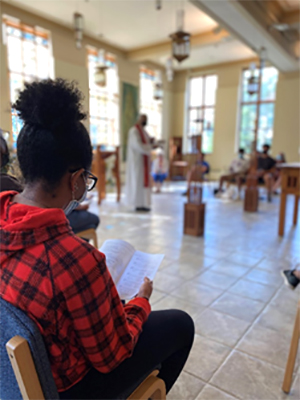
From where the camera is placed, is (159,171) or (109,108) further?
(109,108)

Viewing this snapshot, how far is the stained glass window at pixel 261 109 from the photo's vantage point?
9547 millimetres

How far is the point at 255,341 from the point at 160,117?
9.87 m

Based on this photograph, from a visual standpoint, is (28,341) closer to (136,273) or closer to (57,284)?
(57,284)

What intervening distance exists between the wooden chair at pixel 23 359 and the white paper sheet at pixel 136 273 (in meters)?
0.43

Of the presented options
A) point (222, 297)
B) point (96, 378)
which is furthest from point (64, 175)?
point (222, 297)

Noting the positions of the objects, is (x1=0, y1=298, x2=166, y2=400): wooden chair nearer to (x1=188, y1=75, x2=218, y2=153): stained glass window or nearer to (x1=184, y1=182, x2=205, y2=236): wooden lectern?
(x1=184, y1=182, x2=205, y2=236): wooden lectern

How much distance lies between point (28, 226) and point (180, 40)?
428 centimetres

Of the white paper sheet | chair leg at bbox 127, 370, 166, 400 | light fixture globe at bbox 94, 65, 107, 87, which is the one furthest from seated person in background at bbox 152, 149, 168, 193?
chair leg at bbox 127, 370, 166, 400

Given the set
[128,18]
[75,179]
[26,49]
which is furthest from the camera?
[26,49]

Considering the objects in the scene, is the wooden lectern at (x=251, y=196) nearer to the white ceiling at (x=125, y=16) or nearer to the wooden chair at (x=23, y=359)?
the white ceiling at (x=125, y=16)

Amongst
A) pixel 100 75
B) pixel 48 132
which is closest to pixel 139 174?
pixel 100 75

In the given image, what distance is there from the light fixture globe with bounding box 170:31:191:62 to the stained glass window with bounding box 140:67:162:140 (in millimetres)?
5812

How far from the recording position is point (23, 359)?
54cm

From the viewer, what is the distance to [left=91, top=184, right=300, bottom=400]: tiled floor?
1330mm
